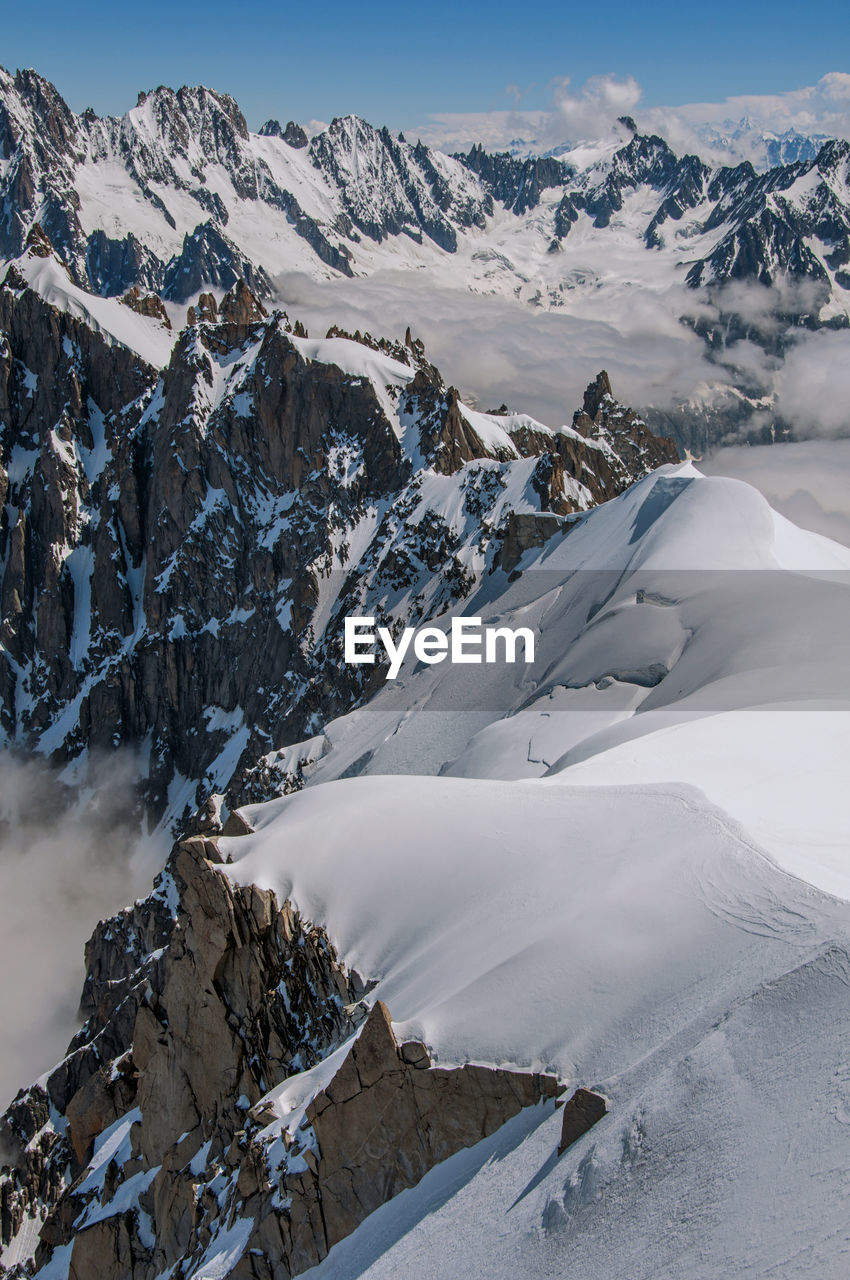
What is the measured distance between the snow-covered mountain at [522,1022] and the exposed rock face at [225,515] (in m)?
62.9

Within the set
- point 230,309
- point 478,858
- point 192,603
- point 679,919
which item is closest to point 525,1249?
point 679,919

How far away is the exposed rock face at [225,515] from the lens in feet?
374

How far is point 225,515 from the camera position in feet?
465

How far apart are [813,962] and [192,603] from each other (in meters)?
137

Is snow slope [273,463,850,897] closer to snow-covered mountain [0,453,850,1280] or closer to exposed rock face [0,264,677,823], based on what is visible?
snow-covered mountain [0,453,850,1280]

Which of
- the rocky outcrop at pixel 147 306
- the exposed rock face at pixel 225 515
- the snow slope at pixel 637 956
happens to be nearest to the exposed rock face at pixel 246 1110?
the snow slope at pixel 637 956

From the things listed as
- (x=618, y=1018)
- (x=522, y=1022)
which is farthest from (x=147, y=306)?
(x=618, y=1018)

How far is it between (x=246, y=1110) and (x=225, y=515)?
Answer: 4821 inches

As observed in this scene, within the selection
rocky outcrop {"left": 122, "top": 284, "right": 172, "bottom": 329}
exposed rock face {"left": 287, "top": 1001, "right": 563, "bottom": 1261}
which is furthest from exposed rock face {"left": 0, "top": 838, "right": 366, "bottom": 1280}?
rocky outcrop {"left": 122, "top": 284, "right": 172, "bottom": 329}

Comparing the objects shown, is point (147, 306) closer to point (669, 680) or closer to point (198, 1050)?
point (669, 680)

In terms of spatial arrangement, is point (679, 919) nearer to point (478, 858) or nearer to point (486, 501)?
point (478, 858)

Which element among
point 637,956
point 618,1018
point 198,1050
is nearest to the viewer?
point 618,1018

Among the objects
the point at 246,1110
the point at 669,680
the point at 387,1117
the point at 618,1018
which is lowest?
the point at 246,1110

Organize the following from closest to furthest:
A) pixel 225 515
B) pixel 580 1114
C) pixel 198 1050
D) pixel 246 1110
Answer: pixel 580 1114, pixel 246 1110, pixel 198 1050, pixel 225 515
